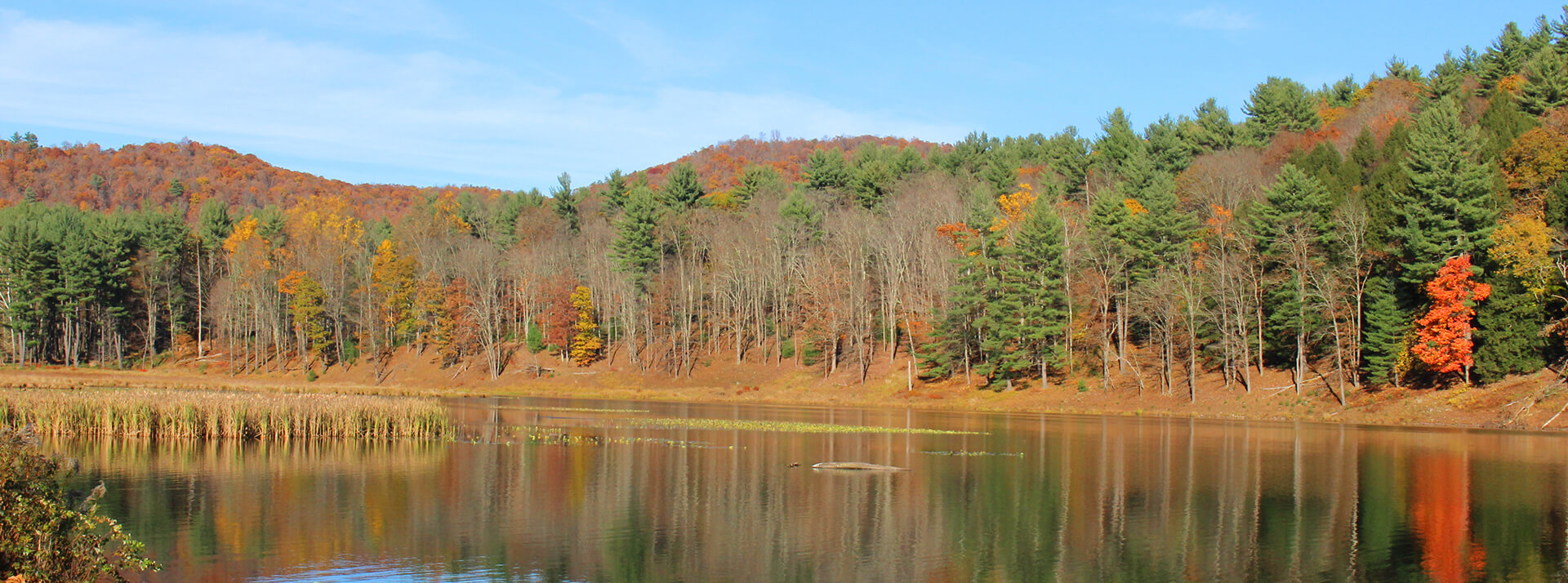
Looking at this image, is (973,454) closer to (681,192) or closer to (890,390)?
(890,390)

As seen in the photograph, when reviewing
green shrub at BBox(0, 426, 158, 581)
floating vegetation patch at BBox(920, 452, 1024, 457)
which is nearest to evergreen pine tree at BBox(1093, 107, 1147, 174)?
floating vegetation patch at BBox(920, 452, 1024, 457)

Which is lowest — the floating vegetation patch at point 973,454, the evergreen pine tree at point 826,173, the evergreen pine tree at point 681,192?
the floating vegetation patch at point 973,454

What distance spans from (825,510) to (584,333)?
230ft

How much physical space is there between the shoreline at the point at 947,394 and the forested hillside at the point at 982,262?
1527 millimetres

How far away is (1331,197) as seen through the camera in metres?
63.1

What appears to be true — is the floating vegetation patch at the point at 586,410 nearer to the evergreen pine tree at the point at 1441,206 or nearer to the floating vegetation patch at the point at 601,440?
the floating vegetation patch at the point at 601,440

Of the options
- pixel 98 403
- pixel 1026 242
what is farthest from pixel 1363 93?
pixel 98 403

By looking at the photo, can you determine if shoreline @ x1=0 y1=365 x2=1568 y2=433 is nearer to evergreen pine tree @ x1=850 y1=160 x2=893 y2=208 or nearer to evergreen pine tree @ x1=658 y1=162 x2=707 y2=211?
evergreen pine tree @ x1=658 y1=162 x2=707 y2=211

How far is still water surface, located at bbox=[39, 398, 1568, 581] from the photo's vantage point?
56.0ft

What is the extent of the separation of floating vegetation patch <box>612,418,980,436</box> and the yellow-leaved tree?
134 feet

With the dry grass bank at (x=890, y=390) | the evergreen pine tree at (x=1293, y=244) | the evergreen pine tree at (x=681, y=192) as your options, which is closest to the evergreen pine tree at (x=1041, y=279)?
the dry grass bank at (x=890, y=390)

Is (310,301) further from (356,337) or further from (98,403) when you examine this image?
(98,403)

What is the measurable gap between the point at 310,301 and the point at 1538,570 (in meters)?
96.6

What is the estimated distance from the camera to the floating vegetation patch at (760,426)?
144 ft
